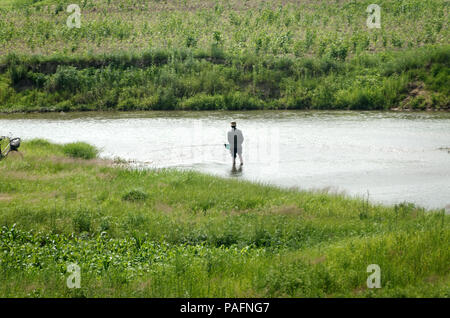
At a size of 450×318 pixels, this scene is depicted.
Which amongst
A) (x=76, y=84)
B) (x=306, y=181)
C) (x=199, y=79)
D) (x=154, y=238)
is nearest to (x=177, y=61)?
(x=199, y=79)

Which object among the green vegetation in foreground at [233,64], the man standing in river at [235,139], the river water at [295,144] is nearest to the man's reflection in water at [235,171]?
the river water at [295,144]

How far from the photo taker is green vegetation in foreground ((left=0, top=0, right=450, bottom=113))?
181 feet

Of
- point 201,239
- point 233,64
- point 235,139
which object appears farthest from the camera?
point 233,64

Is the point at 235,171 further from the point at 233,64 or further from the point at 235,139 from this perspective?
the point at 233,64

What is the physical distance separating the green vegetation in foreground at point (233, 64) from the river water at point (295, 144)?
13.7 feet

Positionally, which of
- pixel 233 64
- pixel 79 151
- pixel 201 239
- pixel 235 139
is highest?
pixel 233 64

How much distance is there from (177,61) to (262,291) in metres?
53.4

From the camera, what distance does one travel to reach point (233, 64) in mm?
60062

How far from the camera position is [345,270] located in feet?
34.6

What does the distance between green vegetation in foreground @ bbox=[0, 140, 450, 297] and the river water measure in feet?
14.2

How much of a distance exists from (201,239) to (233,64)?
47.9 meters

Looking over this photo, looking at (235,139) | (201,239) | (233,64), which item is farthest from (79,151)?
(233,64)

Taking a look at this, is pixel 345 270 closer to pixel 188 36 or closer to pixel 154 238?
pixel 154 238

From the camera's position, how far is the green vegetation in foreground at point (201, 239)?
32.5 ft
